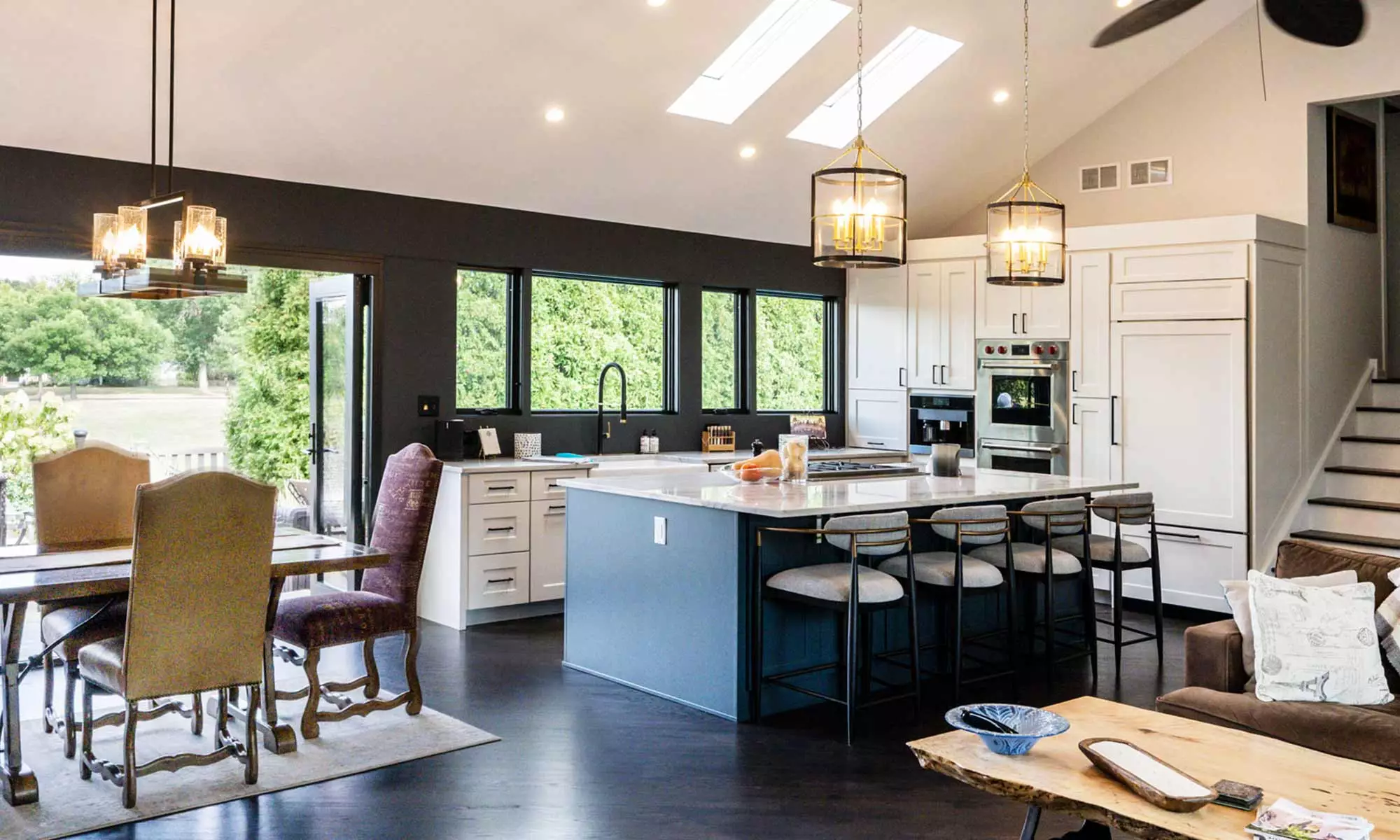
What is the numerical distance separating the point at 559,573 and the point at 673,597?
6.45 ft

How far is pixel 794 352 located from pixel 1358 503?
3.83m

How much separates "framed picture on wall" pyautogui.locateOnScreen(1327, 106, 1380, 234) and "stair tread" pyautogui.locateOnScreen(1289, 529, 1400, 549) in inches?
77.5

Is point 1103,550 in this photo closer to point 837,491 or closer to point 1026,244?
point 837,491

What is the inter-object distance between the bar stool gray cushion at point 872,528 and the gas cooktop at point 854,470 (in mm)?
1164

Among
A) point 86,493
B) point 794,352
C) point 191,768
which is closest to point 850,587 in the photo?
point 191,768

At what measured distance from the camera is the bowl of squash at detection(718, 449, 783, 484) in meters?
5.30

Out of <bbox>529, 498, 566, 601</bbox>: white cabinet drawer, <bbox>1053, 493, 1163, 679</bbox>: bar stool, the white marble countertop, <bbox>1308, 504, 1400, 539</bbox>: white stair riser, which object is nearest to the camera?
the white marble countertop

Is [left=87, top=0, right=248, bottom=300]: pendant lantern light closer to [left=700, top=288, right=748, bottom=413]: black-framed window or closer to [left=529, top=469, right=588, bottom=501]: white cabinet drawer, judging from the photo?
[left=529, top=469, right=588, bottom=501]: white cabinet drawer

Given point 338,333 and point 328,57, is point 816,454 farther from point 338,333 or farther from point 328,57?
point 328,57

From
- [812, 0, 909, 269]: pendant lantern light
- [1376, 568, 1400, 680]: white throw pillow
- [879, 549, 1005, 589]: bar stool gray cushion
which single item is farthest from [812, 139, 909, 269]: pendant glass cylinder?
[1376, 568, 1400, 680]: white throw pillow

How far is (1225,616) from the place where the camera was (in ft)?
21.8

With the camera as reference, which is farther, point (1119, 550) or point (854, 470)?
point (854, 470)

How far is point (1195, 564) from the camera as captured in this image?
6.81m

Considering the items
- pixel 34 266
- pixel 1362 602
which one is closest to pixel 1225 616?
pixel 1362 602
